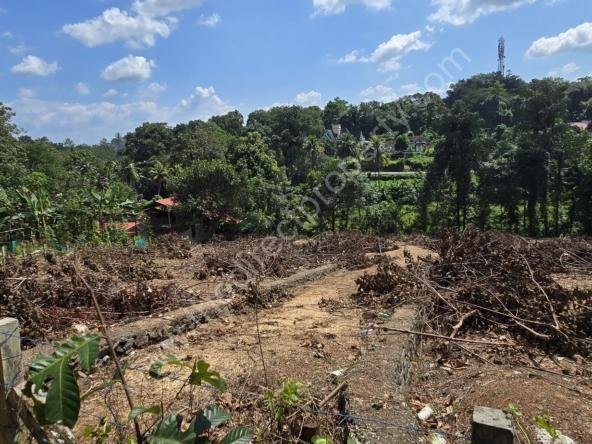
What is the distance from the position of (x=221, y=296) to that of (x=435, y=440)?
4.48m

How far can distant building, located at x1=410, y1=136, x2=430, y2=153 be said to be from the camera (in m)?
58.1

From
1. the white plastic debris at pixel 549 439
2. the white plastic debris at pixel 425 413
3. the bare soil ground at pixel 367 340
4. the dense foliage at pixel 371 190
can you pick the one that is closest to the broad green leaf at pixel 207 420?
the bare soil ground at pixel 367 340

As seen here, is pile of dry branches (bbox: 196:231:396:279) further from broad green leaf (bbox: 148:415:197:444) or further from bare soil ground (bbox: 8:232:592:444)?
broad green leaf (bbox: 148:415:197:444)

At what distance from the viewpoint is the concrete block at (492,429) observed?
5.29 feet

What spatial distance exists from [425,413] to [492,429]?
6.22ft

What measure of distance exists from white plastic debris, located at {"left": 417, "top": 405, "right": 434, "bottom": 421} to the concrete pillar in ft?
8.73

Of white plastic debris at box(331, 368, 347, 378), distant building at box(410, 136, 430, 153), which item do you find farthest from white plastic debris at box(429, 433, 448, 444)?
distant building at box(410, 136, 430, 153)

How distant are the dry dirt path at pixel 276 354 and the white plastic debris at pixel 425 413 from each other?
0.34 metres

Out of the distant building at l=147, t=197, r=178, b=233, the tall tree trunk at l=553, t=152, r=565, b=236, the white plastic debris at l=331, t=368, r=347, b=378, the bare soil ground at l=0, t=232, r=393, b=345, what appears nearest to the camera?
the white plastic debris at l=331, t=368, r=347, b=378

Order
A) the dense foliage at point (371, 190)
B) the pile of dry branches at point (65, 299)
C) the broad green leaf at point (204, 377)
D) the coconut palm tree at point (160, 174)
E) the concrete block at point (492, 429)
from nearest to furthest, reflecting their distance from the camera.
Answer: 1. the concrete block at point (492, 429)
2. the broad green leaf at point (204, 377)
3. the pile of dry branches at point (65, 299)
4. the dense foliage at point (371, 190)
5. the coconut palm tree at point (160, 174)

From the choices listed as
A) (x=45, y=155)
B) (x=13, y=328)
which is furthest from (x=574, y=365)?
(x=45, y=155)

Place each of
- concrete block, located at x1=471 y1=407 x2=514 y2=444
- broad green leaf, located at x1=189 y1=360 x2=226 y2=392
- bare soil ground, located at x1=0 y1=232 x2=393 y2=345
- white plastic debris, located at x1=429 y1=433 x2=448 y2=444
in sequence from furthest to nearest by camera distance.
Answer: bare soil ground, located at x1=0 y1=232 x2=393 y2=345 → white plastic debris, located at x1=429 y1=433 x2=448 y2=444 → broad green leaf, located at x1=189 y1=360 x2=226 y2=392 → concrete block, located at x1=471 y1=407 x2=514 y2=444

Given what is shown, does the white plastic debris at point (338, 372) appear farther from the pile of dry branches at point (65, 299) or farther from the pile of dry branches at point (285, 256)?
the pile of dry branches at point (285, 256)

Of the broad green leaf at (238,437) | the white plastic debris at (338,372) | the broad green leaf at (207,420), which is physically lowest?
the white plastic debris at (338,372)
